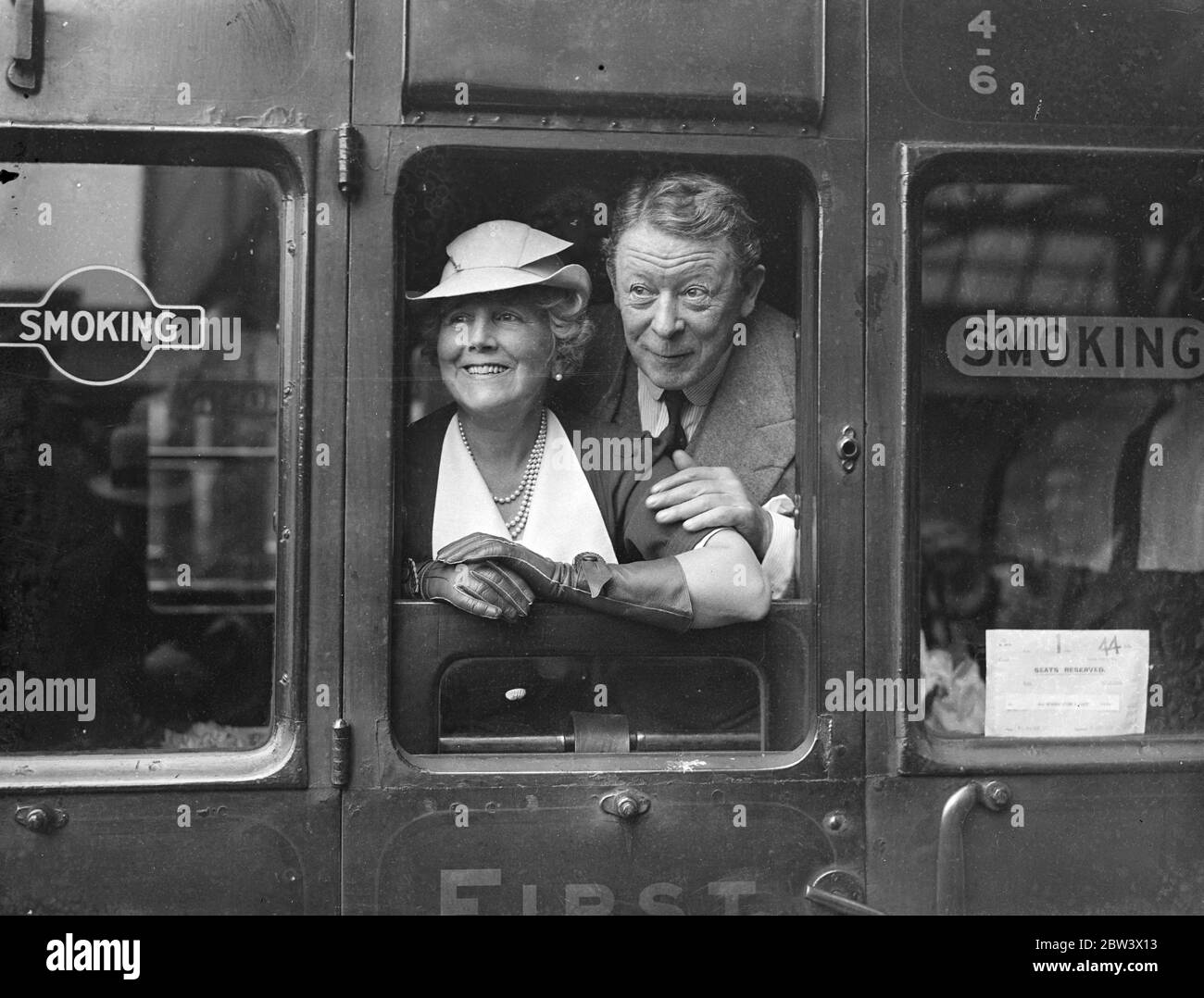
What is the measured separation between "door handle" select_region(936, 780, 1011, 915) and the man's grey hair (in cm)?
115

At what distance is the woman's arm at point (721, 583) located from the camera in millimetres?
1979

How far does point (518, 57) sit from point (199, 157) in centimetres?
62

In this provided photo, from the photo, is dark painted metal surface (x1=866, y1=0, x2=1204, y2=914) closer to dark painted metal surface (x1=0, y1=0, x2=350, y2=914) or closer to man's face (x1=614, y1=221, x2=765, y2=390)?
man's face (x1=614, y1=221, x2=765, y2=390)

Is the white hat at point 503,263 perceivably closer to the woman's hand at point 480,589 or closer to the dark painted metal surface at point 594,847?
the woman's hand at point 480,589

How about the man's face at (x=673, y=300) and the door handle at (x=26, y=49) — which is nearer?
the door handle at (x=26, y=49)

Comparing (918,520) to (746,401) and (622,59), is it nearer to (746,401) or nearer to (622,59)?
(746,401)

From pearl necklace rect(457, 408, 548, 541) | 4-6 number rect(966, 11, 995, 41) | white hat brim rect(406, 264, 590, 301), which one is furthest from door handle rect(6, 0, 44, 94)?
4-6 number rect(966, 11, 995, 41)

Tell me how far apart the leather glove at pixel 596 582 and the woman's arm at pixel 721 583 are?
0.06 ft

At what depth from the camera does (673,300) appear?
201 centimetres

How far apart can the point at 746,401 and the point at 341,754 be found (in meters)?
1.00

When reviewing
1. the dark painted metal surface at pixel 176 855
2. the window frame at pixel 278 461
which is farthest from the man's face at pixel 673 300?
Result: the dark painted metal surface at pixel 176 855

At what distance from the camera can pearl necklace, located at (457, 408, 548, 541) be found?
200 centimetres

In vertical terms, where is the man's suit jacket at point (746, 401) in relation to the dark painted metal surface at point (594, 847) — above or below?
above

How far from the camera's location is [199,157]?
196 cm
